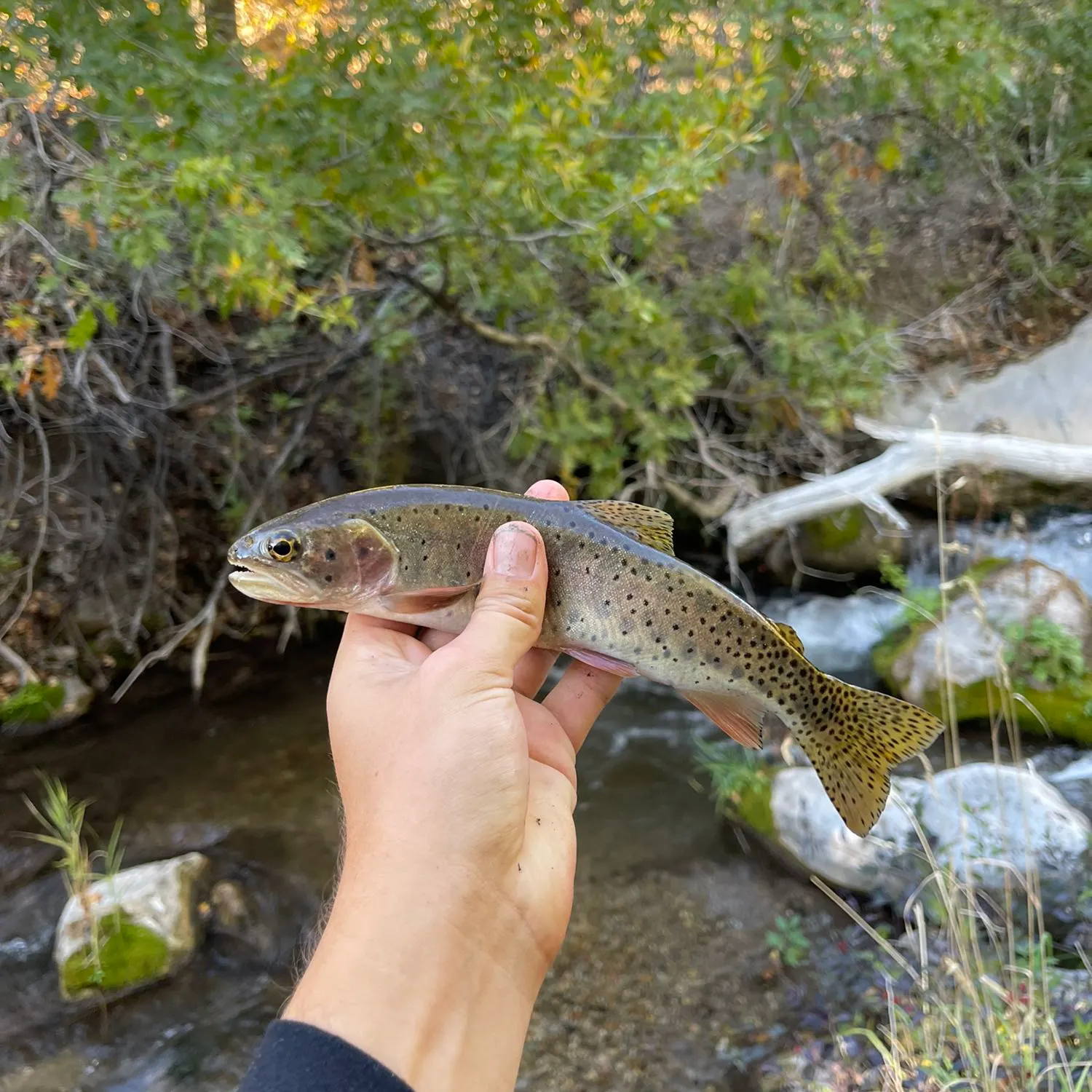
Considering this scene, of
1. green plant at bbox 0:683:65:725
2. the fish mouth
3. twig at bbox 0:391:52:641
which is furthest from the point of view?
green plant at bbox 0:683:65:725

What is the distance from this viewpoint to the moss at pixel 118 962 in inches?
141

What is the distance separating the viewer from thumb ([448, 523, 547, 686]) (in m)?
1.89

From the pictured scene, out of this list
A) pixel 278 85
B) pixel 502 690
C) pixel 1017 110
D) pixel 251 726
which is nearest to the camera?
pixel 502 690

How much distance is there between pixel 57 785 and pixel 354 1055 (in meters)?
4.62

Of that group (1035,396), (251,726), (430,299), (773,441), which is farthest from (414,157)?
(1035,396)

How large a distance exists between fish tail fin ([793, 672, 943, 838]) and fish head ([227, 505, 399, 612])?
4.40ft

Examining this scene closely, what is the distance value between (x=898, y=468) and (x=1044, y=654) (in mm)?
1554

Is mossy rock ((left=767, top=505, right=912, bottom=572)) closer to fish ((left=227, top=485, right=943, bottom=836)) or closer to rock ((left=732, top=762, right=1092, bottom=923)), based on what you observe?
rock ((left=732, top=762, right=1092, bottom=923))

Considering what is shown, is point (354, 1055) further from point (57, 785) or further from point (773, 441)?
point (773, 441)

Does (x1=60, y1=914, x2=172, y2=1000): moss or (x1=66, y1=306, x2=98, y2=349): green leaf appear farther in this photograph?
(x1=60, y1=914, x2=172, y2=1000): moss

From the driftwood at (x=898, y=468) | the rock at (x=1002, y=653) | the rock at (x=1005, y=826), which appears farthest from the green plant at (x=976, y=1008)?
the driftwood at (x=898, y=468)

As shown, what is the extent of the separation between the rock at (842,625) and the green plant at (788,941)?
2.30 m

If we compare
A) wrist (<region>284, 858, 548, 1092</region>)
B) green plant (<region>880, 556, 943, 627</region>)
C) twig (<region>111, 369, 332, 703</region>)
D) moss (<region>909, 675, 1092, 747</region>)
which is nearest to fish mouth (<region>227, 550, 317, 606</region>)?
wrist (<region>284, 858, 548, 1092</region>)

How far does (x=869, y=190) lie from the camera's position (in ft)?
27.3
